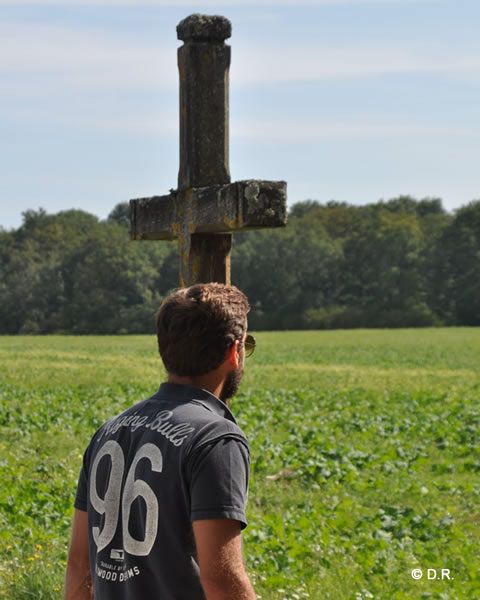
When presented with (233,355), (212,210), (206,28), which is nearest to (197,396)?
(233,355)

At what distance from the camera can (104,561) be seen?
3162 millimetres

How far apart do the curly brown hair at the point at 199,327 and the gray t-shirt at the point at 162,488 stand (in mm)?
85

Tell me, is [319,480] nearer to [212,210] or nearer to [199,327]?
[212,210]

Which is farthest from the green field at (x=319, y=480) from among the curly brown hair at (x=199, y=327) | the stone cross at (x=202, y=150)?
the curly brown hair at (x=199, y=327)

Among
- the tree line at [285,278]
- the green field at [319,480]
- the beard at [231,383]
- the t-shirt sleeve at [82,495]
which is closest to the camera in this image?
the beard at [231,383]

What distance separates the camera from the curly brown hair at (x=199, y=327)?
10.0ft

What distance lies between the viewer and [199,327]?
9.99ft

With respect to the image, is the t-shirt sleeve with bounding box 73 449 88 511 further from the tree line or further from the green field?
the tree line

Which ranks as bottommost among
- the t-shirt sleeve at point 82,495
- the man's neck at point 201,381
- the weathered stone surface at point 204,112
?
the t-shirt sleeve at point 82,495

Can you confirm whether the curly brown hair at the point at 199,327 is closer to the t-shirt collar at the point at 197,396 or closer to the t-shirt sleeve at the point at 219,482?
the t-shirt collar at the point at 197,396

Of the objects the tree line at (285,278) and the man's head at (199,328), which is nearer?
the man's head at (199,328)

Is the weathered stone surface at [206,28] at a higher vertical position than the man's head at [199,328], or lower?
higher

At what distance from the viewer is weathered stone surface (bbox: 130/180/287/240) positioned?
13.4 ft

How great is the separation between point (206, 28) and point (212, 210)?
729mm
